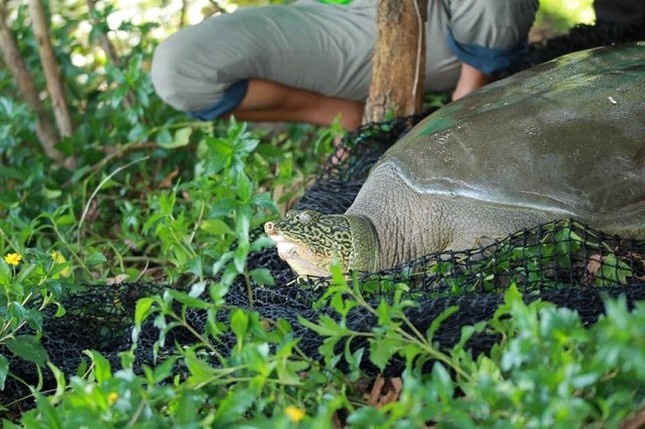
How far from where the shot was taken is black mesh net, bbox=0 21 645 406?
177 centimetres

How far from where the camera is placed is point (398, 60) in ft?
9.86

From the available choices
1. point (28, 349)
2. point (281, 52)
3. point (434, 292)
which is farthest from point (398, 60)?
point (28, 349)

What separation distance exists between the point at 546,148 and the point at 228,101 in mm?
1413

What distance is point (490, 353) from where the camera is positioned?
1.64 m

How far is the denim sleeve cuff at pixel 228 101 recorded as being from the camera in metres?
3.34

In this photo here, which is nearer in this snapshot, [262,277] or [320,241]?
[262,277]

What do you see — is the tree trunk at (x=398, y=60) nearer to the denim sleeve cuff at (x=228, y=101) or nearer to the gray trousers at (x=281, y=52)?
the gray trousers at (x=281, y=52)

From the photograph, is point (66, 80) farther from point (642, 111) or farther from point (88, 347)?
point (642, 111)

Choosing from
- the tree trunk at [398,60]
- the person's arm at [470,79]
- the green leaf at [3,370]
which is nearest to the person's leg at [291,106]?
the tree trunk at [398,60]

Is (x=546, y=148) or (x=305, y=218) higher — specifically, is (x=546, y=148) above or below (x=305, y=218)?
above

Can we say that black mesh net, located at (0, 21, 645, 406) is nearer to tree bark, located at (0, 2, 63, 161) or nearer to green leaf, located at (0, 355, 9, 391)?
green leaf, located at (0, 355, 9, 391)

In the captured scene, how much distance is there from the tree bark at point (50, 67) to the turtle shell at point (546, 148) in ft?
6.01

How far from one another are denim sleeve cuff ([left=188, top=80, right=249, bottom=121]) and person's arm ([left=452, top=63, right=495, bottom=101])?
28.1 inches

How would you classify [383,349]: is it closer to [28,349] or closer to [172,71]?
[28,349]
